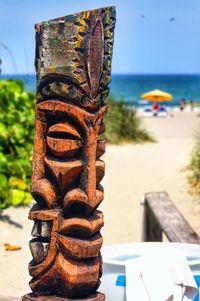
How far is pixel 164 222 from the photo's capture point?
14.4 feet

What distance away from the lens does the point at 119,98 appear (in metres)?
14.9

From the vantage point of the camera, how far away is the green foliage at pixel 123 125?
1362 cm

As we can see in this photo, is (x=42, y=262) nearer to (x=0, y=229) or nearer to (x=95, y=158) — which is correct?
(x=95, y=158)

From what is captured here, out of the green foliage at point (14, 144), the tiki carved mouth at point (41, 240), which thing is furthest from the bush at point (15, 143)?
the tiki carved mouth at point (41, 240)

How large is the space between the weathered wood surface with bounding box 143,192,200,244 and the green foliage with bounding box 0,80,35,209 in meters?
1.72

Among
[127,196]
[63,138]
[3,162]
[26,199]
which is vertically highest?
[63,138]

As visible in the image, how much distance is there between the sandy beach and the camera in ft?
16.8

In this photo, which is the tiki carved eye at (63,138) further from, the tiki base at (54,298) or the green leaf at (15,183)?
the green leaf at (15,183)

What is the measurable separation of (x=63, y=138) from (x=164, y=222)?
2.29 meters

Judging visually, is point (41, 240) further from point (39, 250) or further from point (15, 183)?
point (15, 183)

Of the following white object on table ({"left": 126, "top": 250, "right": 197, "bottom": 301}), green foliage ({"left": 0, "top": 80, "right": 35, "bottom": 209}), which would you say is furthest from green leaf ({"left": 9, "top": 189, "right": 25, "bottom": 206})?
white object on table ({"left": 126, "top": 250, "right": 197, "bottom": 301})

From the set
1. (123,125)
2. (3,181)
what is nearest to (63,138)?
(3,181)

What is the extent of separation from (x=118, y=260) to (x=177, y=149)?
9.88 metres

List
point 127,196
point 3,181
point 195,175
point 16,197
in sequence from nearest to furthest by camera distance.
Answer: point 3,181 < point 16,197 < point 127,196 < point 195,175
